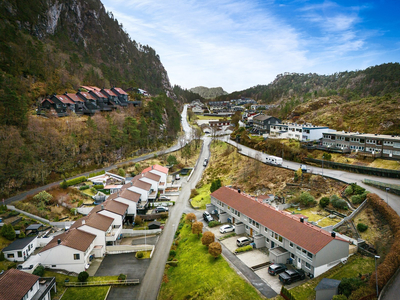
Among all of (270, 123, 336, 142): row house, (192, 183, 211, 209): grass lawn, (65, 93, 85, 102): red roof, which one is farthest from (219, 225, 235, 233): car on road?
(65, 93, 85, 102): red roof

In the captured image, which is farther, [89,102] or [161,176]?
[89,102]

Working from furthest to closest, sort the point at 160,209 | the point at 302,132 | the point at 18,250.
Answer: the point at 302,132
the point at 160,209
the point at 18,250

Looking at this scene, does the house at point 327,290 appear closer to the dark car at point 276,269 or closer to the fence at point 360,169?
the dark car at point 276,269

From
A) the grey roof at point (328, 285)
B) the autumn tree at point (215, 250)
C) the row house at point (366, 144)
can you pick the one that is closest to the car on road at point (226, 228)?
the autumn tree at point (215, 250)

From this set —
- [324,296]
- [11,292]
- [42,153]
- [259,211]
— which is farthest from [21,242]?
[324,296]

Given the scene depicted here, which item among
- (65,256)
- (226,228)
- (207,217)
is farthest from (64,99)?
(226,228)

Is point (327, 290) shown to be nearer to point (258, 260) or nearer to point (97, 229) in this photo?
point (258, 260)
